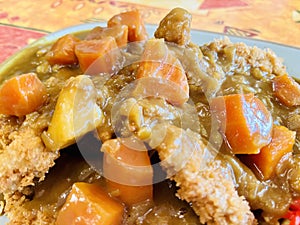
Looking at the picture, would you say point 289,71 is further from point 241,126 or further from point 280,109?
point 241,126

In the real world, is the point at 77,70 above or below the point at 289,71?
above

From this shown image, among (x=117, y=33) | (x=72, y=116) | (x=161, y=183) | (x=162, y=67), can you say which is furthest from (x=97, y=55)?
(x=161, y=183)

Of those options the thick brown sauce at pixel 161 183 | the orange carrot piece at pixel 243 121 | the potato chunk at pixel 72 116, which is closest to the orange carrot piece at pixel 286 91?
the thick brown sauce at pixel 161 183

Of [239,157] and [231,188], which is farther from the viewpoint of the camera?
[239,157]

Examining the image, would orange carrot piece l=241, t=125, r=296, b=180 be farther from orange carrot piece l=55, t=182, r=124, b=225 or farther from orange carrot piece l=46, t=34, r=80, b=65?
orange carrot piece l=46, t=34, r=80, b=65

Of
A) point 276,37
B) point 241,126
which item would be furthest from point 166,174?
point 276,37

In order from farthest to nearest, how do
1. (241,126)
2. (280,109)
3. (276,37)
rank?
(276,37) → (280,109) → (241,126)

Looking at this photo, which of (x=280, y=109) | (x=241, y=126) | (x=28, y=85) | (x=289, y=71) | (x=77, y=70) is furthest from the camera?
(x=289, y=71)
